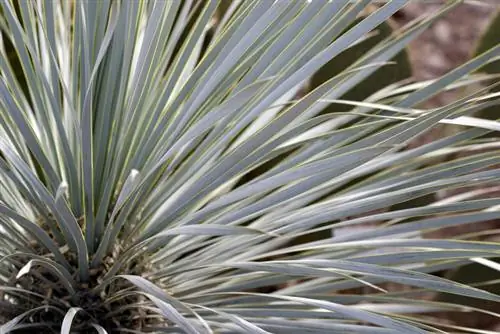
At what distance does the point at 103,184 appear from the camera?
2.11 ft

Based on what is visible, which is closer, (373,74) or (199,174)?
(199,174)

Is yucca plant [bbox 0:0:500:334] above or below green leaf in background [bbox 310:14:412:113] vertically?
below

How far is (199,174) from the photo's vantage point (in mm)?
675

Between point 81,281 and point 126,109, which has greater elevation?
point 126,109

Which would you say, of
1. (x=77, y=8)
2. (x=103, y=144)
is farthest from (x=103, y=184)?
(x=77, y=8)

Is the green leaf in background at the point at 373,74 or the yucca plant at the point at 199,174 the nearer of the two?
the yucca plant at the point at 199,174

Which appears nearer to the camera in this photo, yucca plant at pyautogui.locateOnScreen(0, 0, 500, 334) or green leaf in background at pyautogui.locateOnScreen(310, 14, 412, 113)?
yucca plant at pyautogui.locateOnScreen(0, 0, 500, 334)

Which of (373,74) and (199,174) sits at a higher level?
(373,74)

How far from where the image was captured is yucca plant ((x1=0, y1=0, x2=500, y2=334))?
0.55 m

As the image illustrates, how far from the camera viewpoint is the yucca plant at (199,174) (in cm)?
55

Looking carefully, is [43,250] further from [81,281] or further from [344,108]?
[344,108]

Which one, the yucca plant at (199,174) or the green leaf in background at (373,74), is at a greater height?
the green leaf in background at (373,74)

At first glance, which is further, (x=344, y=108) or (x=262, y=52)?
(x=344, y=108)

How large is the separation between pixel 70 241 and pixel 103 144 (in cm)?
8
